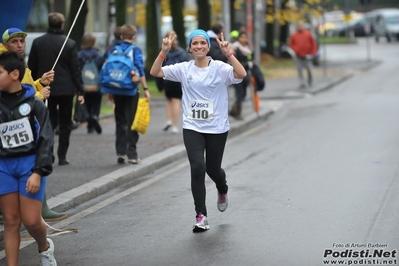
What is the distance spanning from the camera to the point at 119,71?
12.2 m

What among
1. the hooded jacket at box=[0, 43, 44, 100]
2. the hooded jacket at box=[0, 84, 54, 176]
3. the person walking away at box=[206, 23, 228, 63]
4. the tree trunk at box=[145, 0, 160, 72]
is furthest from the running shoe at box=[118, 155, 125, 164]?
the tree trunk at box=[145, 0, 160, 72]

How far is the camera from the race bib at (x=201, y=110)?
8.18 metres

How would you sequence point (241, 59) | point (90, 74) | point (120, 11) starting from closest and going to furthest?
point (90, 74) < point (241, 59) < point (120, 11)

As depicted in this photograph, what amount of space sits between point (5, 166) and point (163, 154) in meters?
7.12

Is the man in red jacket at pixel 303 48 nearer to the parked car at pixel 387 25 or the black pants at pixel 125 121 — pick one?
the black pants at pixel 125 121

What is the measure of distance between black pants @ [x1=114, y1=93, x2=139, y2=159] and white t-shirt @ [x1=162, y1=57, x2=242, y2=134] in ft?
13.7

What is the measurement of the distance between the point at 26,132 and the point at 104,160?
667 cm

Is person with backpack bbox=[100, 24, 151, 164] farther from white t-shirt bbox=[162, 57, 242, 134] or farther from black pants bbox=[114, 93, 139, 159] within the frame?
white t-shirt bbox=[162, 57, 242, 134]

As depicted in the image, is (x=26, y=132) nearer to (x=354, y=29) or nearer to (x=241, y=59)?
(x=241, y=59)

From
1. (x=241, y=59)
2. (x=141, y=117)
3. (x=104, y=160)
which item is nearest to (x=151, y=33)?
(x=241, y=59)

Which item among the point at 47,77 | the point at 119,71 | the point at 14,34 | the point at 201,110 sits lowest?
the point at 119,71

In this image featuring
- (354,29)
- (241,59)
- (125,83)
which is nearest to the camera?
(125,83)

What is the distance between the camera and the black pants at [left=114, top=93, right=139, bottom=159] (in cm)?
1244

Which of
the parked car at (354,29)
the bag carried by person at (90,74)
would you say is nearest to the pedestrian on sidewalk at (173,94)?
the bag carried by person at (90,74)
